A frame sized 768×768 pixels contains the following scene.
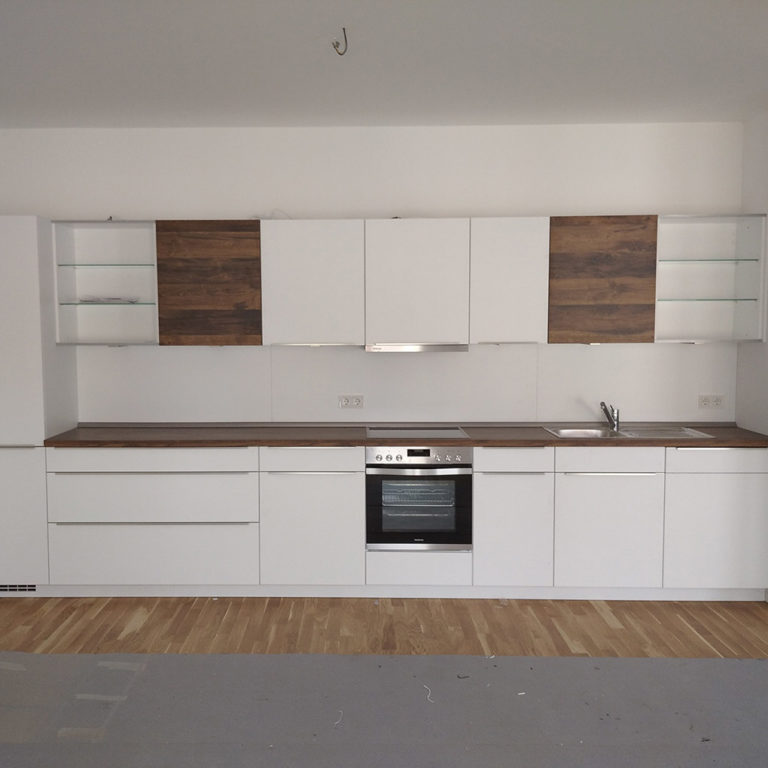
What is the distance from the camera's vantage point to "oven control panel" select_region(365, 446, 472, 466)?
12.5 feet

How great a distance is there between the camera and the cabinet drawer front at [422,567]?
150 inches

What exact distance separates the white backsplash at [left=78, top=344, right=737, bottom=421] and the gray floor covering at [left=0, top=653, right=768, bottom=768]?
1636 mm

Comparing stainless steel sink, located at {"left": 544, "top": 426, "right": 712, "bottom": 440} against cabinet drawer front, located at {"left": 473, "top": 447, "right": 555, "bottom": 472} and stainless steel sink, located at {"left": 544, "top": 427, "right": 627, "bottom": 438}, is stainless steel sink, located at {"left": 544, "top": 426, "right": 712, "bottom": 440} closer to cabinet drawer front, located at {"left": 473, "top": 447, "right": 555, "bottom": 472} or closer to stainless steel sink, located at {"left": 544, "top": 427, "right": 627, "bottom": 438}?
stainless steel sink, located at {"left": 544, "top": 427, "right": 627, "bottom": 438}

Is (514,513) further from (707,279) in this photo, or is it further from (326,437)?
(707,279)

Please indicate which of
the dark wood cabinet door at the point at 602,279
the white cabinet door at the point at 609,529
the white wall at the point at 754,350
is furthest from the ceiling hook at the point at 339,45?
the white wall at the point at 754,350

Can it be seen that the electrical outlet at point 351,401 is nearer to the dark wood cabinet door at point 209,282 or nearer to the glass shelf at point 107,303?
the dark wood cabinet door at point 209,282

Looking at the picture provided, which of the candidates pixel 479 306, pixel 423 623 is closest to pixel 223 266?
pixel 479 306

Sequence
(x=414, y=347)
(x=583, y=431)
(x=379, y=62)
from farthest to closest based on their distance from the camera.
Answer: (x=583, y=431)
(x=414, y=347)
(x=379, y=62)

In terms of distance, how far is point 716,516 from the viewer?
148 inches

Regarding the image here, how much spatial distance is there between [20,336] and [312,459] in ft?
5.82

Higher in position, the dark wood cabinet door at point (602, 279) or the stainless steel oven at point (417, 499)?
the dark wood cabinet door at point (602, 279)

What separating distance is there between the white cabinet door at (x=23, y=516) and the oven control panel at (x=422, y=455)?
1.86 m

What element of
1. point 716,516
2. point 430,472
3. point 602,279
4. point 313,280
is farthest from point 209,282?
point 716,516

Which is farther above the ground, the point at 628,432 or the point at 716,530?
the point at 628,432
